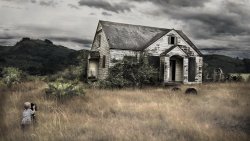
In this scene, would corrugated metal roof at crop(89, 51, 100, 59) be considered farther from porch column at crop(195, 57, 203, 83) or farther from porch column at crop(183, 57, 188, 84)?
porch column at crop(195, 57, 203, 83)

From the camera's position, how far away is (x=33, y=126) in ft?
25.9

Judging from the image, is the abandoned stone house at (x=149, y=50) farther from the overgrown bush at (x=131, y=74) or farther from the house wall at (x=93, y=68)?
the overgrown bush at (x=131, y=74)

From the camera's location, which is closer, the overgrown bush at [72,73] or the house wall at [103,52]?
the house wall at [103,52]

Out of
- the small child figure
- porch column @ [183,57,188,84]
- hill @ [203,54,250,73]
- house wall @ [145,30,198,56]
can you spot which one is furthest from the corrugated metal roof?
hill @ [203,54,250,73]

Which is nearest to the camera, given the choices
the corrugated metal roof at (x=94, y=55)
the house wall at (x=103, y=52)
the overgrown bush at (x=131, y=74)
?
the overgrown bush at (x=131, y=74)

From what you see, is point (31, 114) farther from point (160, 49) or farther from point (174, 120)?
point (160, 49)

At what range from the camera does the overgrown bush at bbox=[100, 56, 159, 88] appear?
21403mm

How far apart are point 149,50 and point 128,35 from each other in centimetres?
203

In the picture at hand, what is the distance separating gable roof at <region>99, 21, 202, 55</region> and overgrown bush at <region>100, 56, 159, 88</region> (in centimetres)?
171

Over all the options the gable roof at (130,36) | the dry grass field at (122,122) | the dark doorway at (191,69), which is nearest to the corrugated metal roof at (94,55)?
the gable roof at (130,36)

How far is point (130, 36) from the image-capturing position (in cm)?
2556

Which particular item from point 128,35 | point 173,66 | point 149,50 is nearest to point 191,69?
point 173,66

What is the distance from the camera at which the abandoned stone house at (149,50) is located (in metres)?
24.2

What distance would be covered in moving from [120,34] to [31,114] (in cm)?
1786
